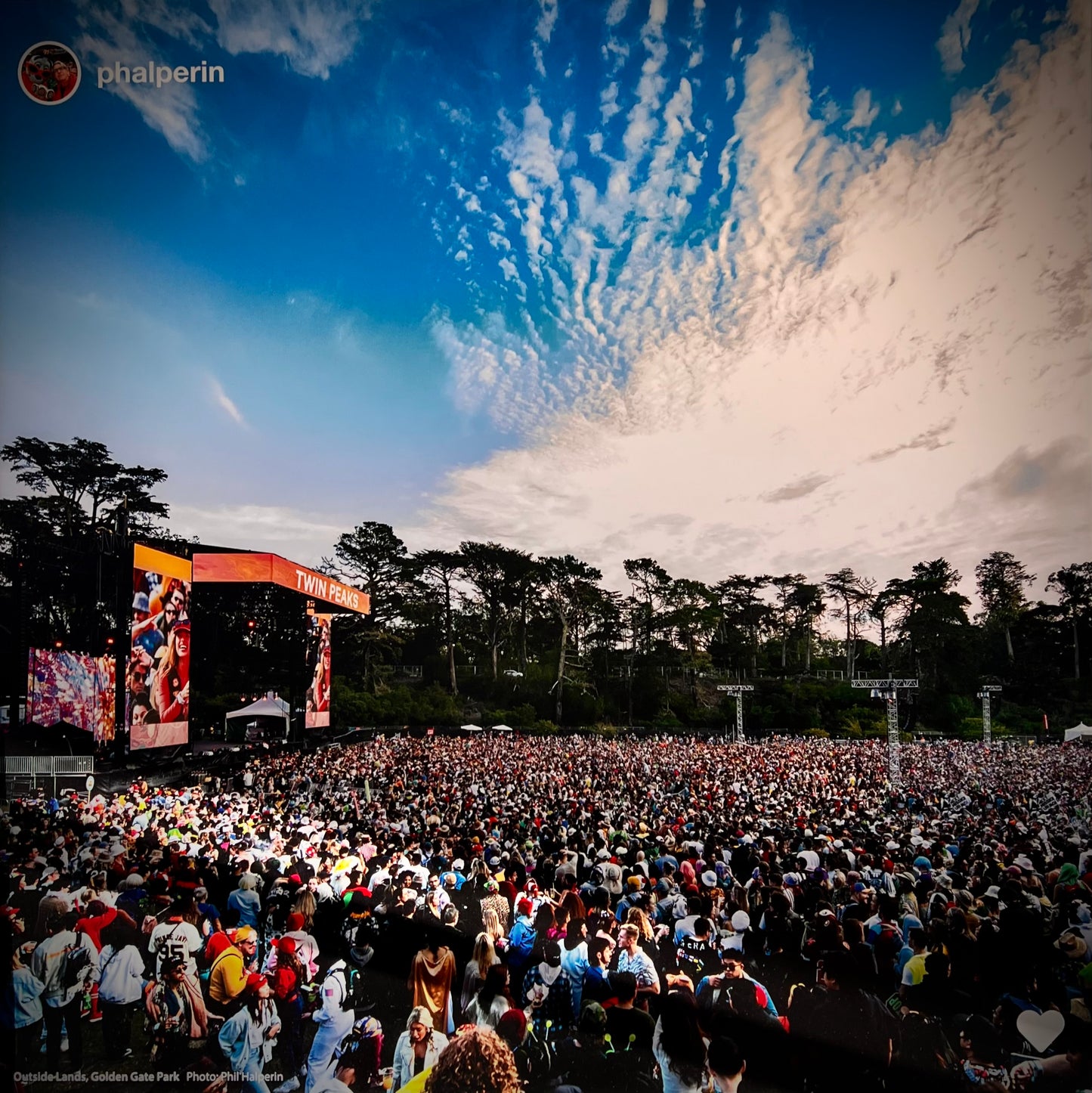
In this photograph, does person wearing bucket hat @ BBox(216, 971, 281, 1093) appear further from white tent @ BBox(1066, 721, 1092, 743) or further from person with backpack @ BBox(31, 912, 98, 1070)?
white tent @ BBox(1066, 721, 1092, 743)

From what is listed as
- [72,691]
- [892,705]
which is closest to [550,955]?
[72,691]

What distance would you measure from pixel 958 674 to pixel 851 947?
31771 millimetres

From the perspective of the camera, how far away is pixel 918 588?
106 ft

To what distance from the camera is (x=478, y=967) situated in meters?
4.43

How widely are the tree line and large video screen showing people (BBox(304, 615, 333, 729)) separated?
4205 mm

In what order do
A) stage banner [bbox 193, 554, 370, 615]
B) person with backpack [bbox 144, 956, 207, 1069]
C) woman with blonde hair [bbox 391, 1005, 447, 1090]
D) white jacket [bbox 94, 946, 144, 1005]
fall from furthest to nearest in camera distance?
stage banner [bbox 193, 554, 370, 615] < white jacket [bbox 94, 946, 144, 1005] < person with backpack [bbox 144, 956, 207, 1069] < woman with blonde hair [bbox 391, 1005, 447, 1090]

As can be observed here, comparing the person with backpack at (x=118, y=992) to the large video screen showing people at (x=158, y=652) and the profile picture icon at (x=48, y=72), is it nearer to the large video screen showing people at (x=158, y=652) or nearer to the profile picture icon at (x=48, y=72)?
the profile picture icon at (x=48, y=72)

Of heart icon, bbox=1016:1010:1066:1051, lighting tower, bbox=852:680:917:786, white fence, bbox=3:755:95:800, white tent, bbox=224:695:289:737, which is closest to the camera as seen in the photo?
heart icon, bbox=1016:1010:1066:1051

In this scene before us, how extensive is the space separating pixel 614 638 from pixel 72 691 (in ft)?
89.6

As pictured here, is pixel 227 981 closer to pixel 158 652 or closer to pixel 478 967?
pixel 478 967

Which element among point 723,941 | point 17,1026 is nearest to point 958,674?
point 723,941

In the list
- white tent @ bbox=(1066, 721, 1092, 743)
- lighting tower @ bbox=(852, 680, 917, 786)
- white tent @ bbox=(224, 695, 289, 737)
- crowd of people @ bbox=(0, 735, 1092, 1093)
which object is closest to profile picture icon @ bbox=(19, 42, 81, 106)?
crowd of people @ bbox=(0, 735, 1092, 1093)

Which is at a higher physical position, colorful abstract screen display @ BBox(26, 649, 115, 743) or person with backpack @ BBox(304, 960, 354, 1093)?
colorful abstract screen display @ BBox(26, 649, 115, 743)

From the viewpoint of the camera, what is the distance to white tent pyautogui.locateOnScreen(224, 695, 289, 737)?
78.4 ft
